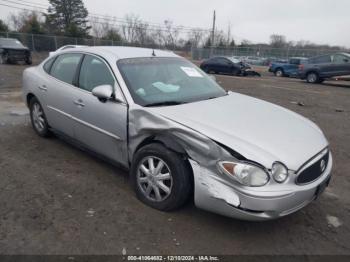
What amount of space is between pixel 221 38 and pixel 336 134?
64083 millimetres

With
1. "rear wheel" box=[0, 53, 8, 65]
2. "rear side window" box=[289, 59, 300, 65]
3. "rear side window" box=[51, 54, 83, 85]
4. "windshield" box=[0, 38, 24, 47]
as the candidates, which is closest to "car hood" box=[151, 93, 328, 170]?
"rear side window" box=[51, 54, 83, 85]

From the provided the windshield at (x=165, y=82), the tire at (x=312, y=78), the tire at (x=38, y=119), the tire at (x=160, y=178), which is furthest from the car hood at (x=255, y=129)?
the tire at (x=312, y=78)

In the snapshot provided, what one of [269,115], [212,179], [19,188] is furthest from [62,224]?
[269,115]

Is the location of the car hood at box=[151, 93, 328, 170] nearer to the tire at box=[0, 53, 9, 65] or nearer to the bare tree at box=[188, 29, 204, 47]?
the tire at box=[0, 53, 9, 65]

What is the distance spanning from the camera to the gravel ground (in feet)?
8.95

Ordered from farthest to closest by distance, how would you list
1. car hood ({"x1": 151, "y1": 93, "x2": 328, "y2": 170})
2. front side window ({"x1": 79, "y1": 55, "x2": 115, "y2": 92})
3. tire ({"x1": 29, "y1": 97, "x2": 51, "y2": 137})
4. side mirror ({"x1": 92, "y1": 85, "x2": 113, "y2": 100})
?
tire ({"x1": 29, "y1": 97, "x2": 51, "y2": 137}) < front side window ({"x1": 79, "y1": 55, "x2": 115, "y2": 92}) < side mirror ({"x1": 92, "y1": 85, "x2": 113, "y2": 100}) < car hood ({"x1": 151, "y1": 93, "x2": 328, "y2": 170})

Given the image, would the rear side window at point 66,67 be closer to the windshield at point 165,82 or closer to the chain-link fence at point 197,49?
the windshield at point 165,82

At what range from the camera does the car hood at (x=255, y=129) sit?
266 cm

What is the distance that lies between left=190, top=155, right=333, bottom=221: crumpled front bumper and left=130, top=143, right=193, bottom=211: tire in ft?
0.49

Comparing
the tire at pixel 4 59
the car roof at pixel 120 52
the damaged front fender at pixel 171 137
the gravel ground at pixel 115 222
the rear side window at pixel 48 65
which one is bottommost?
the gravel ground at pixel 115 222

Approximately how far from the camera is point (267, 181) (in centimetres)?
257

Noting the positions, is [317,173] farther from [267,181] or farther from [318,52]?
[318,52]

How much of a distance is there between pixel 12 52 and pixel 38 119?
59.1 ft

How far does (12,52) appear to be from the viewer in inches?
803
